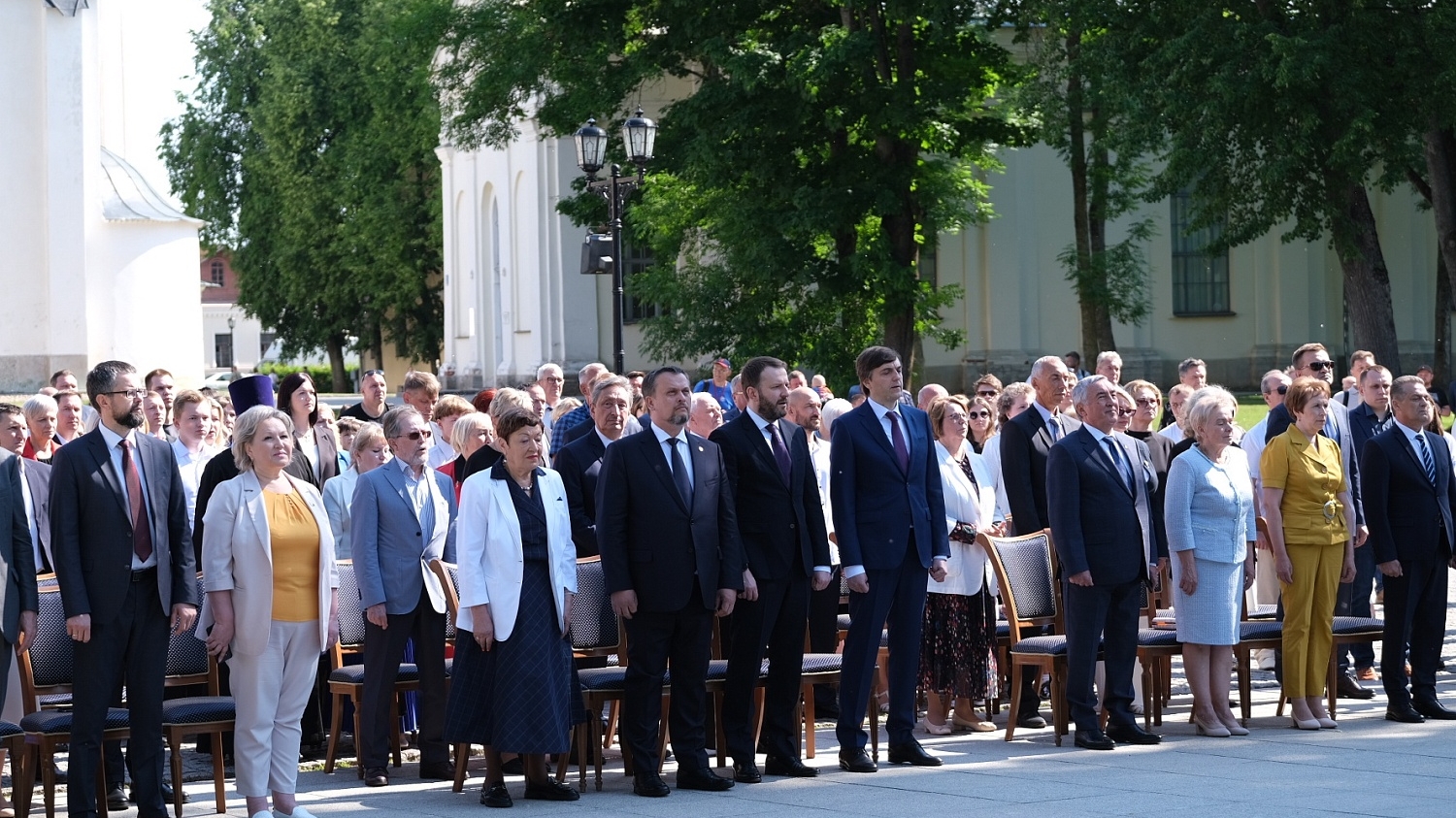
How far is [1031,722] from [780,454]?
106 inches

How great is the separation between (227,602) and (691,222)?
21221 mm

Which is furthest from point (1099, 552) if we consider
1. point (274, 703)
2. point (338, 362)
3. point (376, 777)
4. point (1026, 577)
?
point (338, 362)

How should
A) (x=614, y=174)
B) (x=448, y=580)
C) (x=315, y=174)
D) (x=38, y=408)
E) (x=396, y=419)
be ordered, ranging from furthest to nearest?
(x=315, y=174), (x=614, y=174), (x=38, y=408), (x=396, y=419), (x=448, y=580)

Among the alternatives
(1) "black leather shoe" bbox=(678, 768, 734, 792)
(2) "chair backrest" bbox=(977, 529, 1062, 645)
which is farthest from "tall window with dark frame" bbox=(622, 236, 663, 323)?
(1) "black leather shoe" bbox=(678, 768, 734, 792)

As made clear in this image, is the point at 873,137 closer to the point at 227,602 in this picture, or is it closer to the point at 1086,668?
the point at 1086,668

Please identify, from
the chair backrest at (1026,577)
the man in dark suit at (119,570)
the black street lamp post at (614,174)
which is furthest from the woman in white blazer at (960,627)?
the black street lamp post at (614,174)

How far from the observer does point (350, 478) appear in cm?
1061

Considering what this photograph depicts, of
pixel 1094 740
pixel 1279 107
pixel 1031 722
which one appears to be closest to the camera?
pixel 1094 740

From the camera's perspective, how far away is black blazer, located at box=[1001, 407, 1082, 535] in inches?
439

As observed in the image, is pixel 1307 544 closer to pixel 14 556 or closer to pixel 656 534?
pixel 656 534

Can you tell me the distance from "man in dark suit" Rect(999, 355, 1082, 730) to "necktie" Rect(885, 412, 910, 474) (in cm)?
181

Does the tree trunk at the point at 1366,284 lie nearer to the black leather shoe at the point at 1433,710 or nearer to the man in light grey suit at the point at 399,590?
the black leather shoe at the point at 1433,710

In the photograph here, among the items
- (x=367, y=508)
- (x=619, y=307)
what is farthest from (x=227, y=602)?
(x=619, y=307)

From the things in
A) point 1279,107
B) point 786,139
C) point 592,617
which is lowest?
point 592,617
